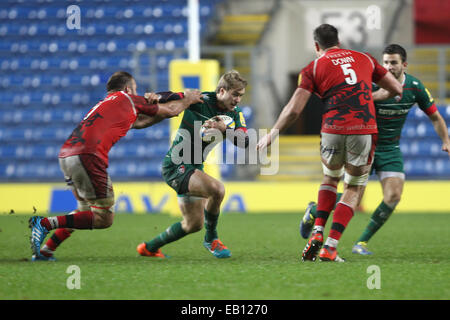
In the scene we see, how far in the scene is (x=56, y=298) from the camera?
4.02m

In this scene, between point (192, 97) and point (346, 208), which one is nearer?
point (346, 208)

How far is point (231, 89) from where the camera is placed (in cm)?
576

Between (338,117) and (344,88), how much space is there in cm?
23

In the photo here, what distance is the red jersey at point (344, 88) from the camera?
5.41m

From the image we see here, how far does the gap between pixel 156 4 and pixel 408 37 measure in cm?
606

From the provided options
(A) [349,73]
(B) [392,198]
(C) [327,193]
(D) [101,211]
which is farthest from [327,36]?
(D) [101,211]

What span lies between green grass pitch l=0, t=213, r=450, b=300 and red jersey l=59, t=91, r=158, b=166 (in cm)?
91

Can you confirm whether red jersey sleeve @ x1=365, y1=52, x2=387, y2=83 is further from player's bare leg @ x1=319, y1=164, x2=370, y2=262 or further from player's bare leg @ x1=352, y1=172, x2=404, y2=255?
player's bare leg @ x1=352, y1=172, x2=404, y2=255

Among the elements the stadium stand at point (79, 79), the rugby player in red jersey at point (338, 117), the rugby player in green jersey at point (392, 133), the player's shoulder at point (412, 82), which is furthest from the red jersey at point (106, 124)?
the stadium stand at point (79, 79)

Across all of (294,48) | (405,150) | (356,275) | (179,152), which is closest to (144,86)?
(294,48)

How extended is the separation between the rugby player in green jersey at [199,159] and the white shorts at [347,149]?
2.30ft

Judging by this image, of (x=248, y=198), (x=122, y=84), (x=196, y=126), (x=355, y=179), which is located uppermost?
(x=122, y=84)

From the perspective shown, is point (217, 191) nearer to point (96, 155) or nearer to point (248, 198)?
point (96, 155)
